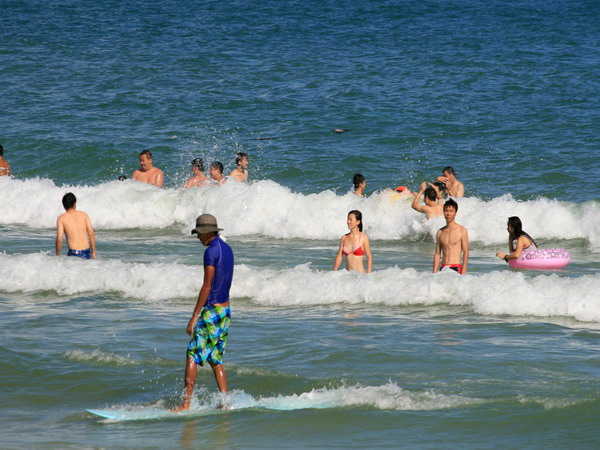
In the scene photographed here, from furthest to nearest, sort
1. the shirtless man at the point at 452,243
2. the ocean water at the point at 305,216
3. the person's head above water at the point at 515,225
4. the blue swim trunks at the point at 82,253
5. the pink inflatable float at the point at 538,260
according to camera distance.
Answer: the blue swim trunks at the point at 82,253 → the pink inflatable float at the point at 538,260 → the person's head above water at the point at 515,225 → the shirtless man at the point at 452,243 → the ocean water at the point at 305,216

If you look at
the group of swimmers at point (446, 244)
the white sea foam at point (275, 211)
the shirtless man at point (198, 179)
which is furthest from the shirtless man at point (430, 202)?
the shirtless man at point (198, 179)

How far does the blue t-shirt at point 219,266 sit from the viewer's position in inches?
292

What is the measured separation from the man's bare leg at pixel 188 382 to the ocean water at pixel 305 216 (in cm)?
17

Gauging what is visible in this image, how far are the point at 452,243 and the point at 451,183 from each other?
5.67m

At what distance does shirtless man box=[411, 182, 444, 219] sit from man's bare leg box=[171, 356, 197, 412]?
8.82 meters

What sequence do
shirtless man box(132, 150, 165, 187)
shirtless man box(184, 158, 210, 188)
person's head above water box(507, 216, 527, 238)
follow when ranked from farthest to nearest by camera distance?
1. shirtless man box(132, 150, 165, 187)
2. shirtless man box(184, 158, 210, 188)
3. person's head above water box(507, 216, 527, 238)

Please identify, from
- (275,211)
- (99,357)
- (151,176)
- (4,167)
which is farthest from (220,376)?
(4,167)

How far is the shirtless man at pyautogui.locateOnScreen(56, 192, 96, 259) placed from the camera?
499 inches

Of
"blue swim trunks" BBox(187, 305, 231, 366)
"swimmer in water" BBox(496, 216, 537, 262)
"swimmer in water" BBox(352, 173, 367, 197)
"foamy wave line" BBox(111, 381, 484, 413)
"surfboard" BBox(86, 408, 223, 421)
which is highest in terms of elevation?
"swimmer in water" BBox(352, 173, 367, 197)

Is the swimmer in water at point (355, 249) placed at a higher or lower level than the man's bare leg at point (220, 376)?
higher

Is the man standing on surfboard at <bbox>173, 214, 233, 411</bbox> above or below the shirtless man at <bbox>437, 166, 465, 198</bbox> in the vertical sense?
below

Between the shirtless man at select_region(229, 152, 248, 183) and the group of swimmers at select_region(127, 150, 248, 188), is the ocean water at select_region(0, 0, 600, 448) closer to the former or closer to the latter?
the group of swimmers at select_region(127, 150, 248, 188)

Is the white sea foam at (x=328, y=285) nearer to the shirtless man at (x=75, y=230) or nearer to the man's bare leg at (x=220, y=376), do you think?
the shirtless man at (x=75, y=230)

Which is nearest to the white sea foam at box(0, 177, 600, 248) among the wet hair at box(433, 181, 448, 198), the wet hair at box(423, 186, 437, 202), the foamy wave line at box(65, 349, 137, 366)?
the wet hair at box(433, 181, 448, 198)
